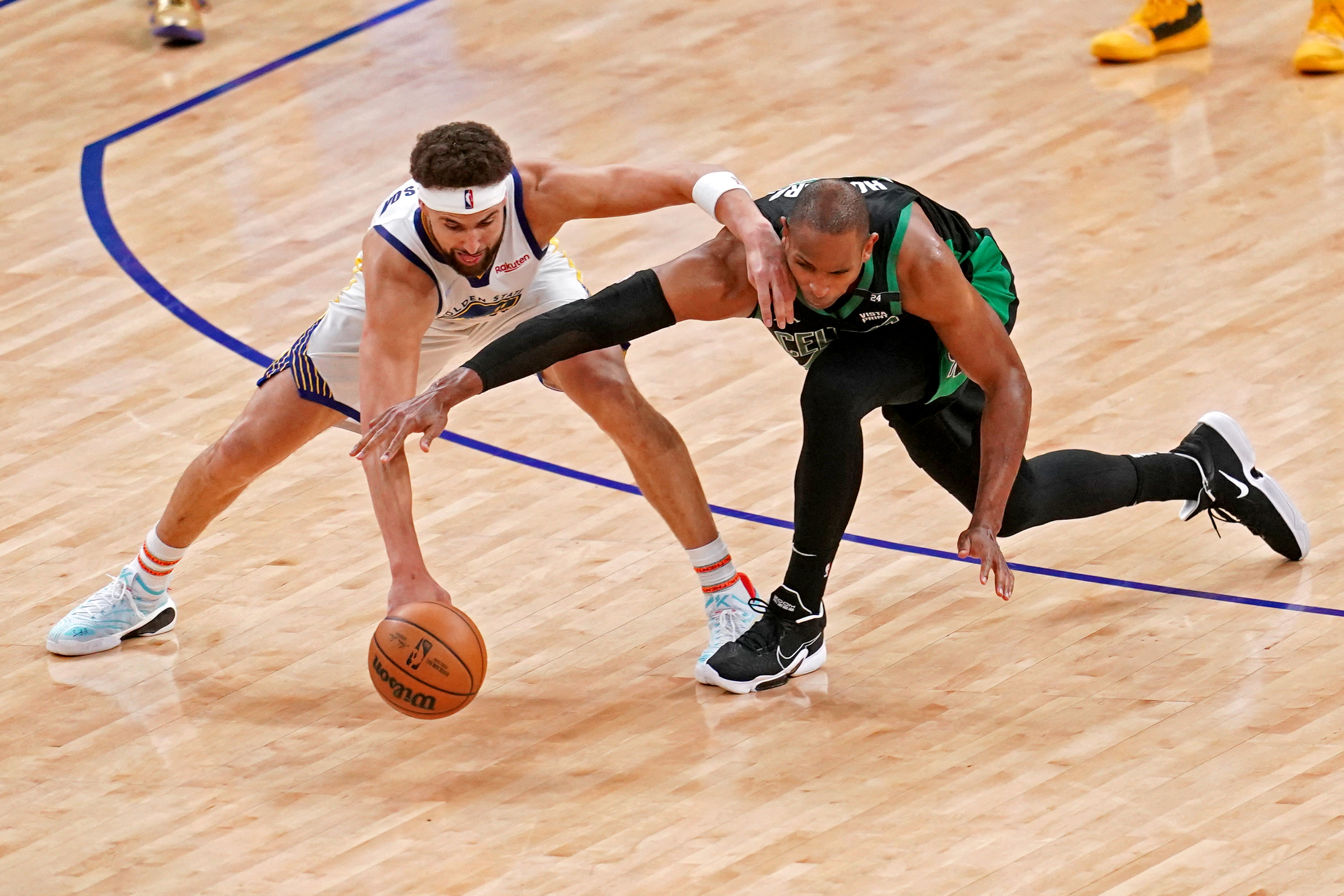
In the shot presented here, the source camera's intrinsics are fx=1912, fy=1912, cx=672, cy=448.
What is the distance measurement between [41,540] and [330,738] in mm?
1579

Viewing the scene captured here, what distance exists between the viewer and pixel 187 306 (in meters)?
7.44

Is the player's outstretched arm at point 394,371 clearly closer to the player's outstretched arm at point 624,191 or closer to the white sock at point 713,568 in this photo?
the player's outstretched arm at point 624,191

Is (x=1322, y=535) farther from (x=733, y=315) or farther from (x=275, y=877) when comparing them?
(x=275, y=877)

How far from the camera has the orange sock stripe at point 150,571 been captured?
5180 millimetres

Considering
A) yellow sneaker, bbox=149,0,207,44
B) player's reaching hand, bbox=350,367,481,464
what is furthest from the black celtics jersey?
yellow sneaker, bbox=149,0,207,44

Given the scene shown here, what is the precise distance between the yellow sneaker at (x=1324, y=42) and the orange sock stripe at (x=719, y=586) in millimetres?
5247

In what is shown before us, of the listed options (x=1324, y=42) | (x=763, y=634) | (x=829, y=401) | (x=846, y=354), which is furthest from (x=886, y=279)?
(x=1324, y=42)

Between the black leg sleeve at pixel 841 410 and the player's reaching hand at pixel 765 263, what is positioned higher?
the player's reaching hand at pixel 765 263

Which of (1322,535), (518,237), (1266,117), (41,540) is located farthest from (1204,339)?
(41,540)

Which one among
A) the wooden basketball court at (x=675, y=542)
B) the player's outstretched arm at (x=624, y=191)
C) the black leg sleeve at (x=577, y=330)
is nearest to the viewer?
the wooden basketball court at (x=675, y=542)

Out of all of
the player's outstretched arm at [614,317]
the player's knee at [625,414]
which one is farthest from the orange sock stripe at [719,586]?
the player's outstretched arm at [614,317]

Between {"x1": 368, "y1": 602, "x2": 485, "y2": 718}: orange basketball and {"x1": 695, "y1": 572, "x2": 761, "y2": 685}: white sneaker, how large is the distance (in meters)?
0.79

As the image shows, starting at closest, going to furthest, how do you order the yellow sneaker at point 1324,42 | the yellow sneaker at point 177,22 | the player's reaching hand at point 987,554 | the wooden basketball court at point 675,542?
the wooden basketball court at point 675,542 < the player's reaching hand at point 987,554 < the yellow sneaker at point 1324,42 < the yellow sneaker at point 177,22

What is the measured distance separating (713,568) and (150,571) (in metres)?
1.53
